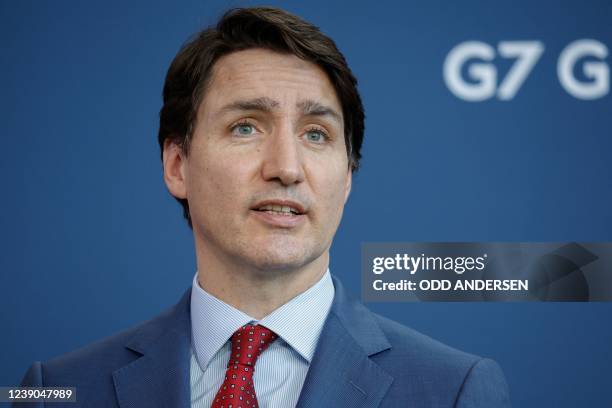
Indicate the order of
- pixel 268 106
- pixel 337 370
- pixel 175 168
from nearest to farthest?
1. pixel 337 370
2. pixel 268 106
3. pixel 175 168

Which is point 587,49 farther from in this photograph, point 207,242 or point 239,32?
point 207,242

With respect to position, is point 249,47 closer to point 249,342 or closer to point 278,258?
point 278,258

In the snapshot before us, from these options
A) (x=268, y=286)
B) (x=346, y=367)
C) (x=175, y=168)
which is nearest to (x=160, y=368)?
(x=268, y=286)

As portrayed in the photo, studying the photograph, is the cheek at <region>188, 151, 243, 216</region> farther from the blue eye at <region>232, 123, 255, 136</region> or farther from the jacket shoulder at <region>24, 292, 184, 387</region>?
the jacket shoulder at <region>24, 292, 184, 387</region>

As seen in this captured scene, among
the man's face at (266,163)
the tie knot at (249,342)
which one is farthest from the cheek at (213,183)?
the tie knot at (249,342)

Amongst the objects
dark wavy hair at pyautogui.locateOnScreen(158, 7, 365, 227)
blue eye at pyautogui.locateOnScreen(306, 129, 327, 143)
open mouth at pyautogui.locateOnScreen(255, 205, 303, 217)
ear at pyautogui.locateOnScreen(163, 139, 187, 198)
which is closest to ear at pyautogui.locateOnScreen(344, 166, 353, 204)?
dark wavy hair at pyautogui.locateOnScreen(158, 7, 365, 227)

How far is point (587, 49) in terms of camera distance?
3127 mm

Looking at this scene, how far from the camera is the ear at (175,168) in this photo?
2.09 m

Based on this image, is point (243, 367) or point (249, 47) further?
point (249, 47)

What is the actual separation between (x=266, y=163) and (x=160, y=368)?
1.62 feet

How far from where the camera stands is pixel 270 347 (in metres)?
1.84

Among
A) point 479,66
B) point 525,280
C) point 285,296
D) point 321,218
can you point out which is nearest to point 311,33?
point 321,218

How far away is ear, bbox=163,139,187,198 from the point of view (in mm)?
2092

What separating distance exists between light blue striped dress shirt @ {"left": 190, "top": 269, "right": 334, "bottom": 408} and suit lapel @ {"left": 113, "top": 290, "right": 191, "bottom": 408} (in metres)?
0.04
